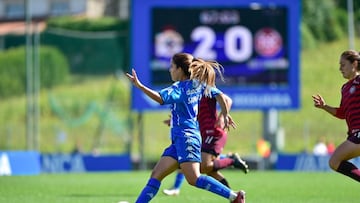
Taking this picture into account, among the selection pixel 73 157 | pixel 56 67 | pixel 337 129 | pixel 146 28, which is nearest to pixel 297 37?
pixel 146 28

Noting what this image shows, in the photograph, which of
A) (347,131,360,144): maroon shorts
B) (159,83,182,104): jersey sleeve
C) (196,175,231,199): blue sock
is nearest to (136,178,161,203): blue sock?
(196,175,231,199): blue sock

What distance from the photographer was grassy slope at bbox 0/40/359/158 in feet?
126

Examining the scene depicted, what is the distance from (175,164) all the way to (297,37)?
18.8m

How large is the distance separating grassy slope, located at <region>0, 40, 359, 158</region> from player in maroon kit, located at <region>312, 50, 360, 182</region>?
24.1 meters

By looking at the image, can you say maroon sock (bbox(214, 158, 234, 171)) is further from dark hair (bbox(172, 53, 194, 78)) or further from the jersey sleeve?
the jersey sleeve

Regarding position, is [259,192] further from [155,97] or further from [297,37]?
[297,37]

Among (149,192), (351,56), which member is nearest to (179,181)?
(351,56)

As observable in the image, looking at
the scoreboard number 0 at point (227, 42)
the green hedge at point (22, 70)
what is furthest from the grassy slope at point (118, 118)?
the scoreboard number 0 at point (227, 42)

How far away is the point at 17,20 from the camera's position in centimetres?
4941

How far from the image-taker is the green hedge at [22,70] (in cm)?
4116

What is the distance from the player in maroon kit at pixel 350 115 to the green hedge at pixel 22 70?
29434mm

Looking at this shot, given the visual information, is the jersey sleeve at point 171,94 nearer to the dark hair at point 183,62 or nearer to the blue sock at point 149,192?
the dark hair at point 183,62

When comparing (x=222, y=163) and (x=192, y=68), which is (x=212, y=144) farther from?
(x=192, y=68)

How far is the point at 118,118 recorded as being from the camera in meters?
39.1
